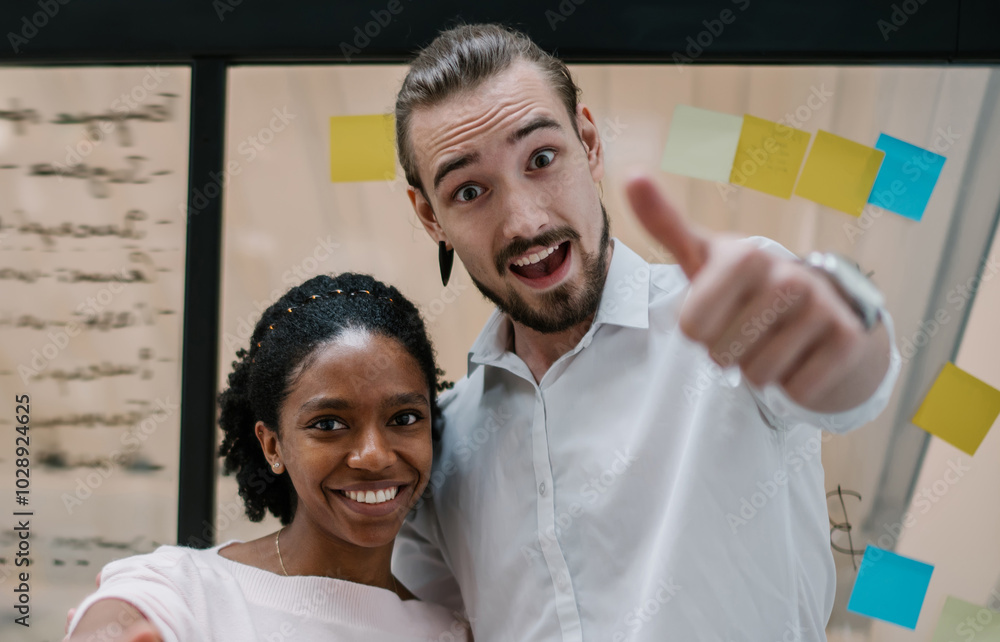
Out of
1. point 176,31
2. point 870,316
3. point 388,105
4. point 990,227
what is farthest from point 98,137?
point 990,227

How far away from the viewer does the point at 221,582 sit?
3.11 feet

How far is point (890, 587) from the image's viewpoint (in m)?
1.28

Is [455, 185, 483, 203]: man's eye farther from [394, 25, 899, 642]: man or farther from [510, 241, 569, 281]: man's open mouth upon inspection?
[510, 241, 569, 281]: man's open mouth

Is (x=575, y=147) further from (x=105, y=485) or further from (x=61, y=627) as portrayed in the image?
(x=61, y=627)

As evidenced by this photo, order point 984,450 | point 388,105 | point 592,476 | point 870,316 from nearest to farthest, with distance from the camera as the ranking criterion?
1. point 870,316
2. point 592,476
3. point 984,450
4. point 388,105

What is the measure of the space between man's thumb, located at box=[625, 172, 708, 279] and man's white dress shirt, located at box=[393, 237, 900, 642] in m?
0.28

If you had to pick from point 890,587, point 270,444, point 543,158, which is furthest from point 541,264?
point 890,587

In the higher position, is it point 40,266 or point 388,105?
point 388,105

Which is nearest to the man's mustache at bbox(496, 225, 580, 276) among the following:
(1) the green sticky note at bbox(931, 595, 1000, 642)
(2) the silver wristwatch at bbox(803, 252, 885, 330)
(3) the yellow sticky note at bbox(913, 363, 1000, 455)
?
(2) the silver wristwatch at bbox(803, 252, 885, 330)

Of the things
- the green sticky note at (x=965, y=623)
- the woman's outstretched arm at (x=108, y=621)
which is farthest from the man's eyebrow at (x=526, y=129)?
the green sticky note at (x=965, y=623)

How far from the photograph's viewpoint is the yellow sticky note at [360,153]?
4.55 feet

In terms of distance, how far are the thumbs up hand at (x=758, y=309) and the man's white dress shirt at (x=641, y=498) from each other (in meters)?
0.25

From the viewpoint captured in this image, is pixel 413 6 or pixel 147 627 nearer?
pixel 147 627

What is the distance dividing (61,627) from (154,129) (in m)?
0.96
